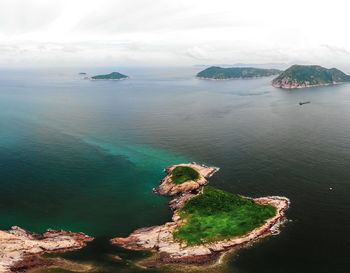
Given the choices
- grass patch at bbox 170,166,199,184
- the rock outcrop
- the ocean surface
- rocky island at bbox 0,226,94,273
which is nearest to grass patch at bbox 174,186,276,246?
the ocean surface

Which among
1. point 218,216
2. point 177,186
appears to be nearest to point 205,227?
point 218,216

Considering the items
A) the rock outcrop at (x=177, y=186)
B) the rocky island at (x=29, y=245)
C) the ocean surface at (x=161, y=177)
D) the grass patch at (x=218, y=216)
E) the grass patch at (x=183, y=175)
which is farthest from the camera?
the grass patch at (x=183, y=175)

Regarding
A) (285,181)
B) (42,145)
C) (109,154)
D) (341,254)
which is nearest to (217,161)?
(285,181)

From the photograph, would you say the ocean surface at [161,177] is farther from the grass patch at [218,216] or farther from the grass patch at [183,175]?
the grass patch at [183,175]

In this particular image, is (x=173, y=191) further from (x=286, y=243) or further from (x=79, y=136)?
(x=79, y=136)

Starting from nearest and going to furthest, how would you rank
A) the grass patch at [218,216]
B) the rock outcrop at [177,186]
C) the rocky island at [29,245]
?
the rocky island at [29,245] → the grass patch at [218,216] → the rock outcrop at [177,186]

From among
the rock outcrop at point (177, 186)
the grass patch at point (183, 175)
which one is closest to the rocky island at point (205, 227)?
the rock outcrop at point (177, 186)

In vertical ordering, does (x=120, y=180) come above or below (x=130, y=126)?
below
